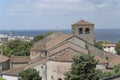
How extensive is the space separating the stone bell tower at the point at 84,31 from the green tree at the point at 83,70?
52.4 ft

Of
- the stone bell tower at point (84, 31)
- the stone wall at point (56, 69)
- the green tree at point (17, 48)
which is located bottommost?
the stone wall at point (56, 69)

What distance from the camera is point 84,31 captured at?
51.3m

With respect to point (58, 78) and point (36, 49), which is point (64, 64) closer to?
point (58, 78)

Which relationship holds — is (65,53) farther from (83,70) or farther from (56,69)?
(83,70)

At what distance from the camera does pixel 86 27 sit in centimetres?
5122

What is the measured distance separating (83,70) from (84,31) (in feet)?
57.7

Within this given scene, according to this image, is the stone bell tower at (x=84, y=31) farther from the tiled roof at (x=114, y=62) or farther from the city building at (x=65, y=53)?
the tiled roof at (x=114, y=62)

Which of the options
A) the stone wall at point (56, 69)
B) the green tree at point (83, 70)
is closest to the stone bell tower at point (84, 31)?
the stone wall at point (56, 69)

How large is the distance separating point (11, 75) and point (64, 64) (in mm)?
11212

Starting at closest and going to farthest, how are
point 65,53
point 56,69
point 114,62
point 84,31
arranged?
point 65,53 < point 56,69 < point 114,62 < point 84,31

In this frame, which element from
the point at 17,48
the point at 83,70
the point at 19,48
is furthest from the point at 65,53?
the point at 17,48

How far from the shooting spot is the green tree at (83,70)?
3350cm

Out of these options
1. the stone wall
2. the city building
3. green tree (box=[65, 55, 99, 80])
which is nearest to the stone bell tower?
the city building

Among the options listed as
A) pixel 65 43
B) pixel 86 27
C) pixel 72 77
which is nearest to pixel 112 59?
pixel 86 27
